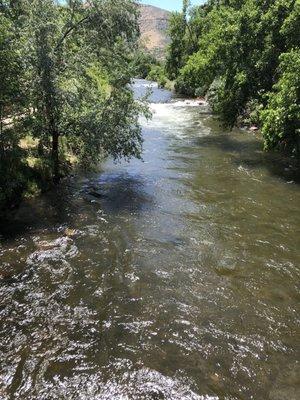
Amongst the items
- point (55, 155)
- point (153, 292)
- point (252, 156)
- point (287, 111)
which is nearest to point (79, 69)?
point (55, 155)

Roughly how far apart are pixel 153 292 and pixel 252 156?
15158 mm

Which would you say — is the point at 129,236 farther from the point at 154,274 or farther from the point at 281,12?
the point at 281,12

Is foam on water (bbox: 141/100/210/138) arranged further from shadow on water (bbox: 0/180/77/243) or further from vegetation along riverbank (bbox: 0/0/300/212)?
shadow on water (bbox: 0/180/77/243)

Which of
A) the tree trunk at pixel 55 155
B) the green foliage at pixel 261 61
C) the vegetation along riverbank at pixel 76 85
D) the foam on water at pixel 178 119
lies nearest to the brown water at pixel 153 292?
the tree trunk at pixel 55 155

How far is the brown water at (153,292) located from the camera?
7.76 m

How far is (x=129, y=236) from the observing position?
1355 centimetres

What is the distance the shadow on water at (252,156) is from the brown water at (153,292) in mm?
2158

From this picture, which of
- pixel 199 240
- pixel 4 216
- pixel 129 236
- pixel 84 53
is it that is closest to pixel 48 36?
pixel 84 53

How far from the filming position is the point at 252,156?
23688 mm

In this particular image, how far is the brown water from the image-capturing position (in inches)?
306

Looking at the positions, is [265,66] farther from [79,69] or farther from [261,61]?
[79,69]

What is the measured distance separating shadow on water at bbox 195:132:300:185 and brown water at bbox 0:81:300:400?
2158 mm

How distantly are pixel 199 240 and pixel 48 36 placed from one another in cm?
898

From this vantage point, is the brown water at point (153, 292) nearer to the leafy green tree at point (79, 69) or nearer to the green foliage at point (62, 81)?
the green foliage at point (62, 81)
